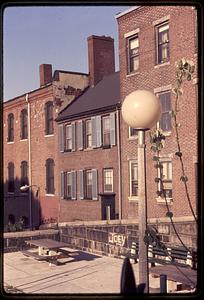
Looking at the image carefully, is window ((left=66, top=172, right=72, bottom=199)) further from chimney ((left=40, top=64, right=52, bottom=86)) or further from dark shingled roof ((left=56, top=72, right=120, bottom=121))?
chimney ((left=40, top=64, right=52, bottom=86))

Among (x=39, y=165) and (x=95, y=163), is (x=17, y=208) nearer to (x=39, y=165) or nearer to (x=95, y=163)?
(x=39, y=165)

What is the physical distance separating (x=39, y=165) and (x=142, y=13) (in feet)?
30.2

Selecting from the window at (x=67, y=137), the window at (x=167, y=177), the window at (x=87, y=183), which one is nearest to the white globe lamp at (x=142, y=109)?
the window at (x=167, y=177)

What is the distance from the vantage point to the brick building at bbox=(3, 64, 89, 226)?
19125 mm

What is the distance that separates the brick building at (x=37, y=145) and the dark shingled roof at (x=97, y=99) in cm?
49

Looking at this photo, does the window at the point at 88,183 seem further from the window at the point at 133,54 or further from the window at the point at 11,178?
the window at the point at 11,178

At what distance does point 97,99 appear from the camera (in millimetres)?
17562

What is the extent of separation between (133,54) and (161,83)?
1.97m

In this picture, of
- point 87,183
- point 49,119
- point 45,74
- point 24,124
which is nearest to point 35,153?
point 24,124

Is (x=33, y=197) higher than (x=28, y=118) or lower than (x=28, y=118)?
lower

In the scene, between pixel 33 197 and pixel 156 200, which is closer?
pixel 156 200

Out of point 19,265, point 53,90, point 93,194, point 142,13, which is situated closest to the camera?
point 19,265
